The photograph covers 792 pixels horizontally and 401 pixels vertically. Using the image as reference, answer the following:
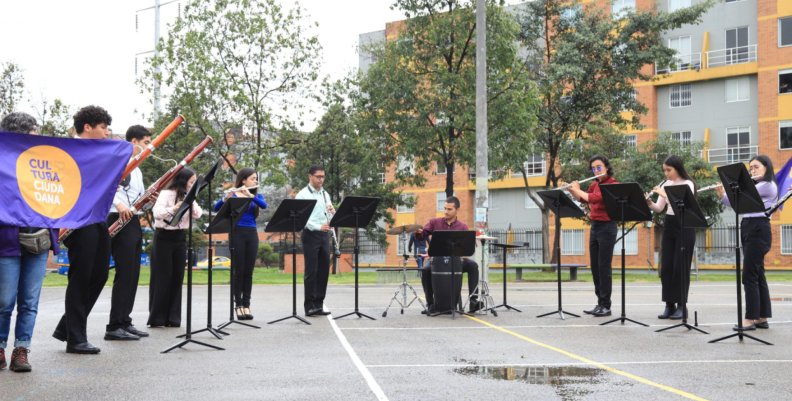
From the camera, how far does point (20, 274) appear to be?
7.29 metres

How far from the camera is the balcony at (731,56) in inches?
1903

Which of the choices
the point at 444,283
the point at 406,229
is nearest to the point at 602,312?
the point at 444,283

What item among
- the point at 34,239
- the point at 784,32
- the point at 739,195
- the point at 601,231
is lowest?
the point at 34,239

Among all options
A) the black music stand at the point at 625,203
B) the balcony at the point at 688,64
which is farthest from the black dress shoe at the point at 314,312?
the balcony at the point at 688,64

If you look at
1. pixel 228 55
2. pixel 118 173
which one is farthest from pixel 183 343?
pixel 228 55

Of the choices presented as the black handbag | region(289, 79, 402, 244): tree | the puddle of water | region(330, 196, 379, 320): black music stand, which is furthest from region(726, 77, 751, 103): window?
the black handbag

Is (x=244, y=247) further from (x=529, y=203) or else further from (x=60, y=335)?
(x=529, y=203)

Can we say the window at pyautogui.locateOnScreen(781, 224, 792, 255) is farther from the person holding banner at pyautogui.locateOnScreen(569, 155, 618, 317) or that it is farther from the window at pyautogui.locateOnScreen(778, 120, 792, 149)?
the person holding banner at pyautogui.locateOnScreen(569, 155, 618, 317)

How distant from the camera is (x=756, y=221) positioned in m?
10.2

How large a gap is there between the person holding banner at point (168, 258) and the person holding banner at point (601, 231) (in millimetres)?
5482

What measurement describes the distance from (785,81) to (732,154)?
16.7 ft

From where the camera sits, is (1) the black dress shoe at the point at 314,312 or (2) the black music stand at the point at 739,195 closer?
(2) the black music stand at the point at 739,195

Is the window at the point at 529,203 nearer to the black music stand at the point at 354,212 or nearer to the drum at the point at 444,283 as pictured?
the drum at the point at 444,283

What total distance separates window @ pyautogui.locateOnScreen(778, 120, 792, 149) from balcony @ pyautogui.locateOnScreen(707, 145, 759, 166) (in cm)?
145
